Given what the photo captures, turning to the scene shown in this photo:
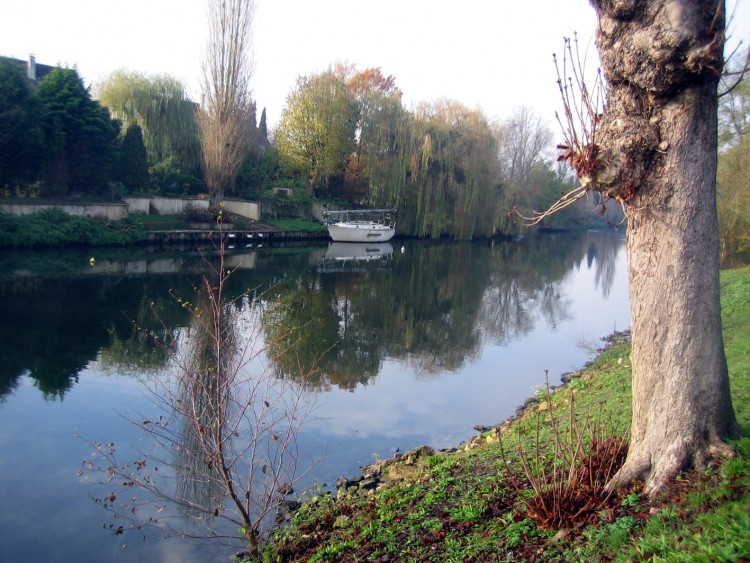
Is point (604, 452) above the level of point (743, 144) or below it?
below

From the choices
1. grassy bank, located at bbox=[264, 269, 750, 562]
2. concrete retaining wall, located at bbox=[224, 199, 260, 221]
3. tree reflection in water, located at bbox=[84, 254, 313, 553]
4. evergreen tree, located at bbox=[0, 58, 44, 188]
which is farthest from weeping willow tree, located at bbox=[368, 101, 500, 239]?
grassy bank, located at bbox=[264, 269, 750, 562]

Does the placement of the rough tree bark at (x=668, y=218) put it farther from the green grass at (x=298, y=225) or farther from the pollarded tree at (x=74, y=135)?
the green grass at (x=298, y=225)

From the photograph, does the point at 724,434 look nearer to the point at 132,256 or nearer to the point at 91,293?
the point at 91,293

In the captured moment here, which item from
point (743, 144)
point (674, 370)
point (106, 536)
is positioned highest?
point (743, 144)

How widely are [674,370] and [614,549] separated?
1380 mm

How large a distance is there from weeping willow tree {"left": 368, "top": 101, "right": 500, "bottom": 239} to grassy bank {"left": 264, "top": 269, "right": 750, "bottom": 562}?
39740 mm

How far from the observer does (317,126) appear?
45906mm

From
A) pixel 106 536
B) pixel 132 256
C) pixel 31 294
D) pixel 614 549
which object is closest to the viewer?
pixel 614 549

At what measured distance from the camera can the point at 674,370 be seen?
4492 millimetres

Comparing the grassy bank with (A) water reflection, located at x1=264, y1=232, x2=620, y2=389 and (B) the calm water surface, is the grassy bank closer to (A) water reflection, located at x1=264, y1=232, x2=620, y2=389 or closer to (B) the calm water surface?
(B) the calm water surface

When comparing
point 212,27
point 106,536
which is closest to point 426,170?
point 212,27

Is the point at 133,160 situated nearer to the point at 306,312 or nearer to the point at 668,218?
the point at 306,312

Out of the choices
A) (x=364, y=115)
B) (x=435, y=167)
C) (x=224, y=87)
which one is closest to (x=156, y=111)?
(x=224, y=87)

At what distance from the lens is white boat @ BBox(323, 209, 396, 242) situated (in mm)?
44531
